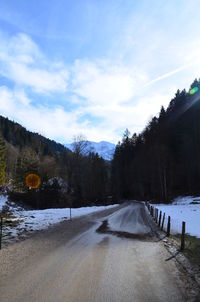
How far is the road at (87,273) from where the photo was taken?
6.20m

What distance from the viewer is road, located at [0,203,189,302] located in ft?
20.3

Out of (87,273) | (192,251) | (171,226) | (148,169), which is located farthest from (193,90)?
(87,273)

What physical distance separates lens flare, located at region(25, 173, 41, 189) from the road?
56.2 meters

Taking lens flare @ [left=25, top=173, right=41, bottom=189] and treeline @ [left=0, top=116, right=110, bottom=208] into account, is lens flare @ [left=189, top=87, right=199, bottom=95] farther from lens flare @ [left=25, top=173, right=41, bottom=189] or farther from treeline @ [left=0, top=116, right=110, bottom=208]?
lens flare @ [left=25, top=173, right=41, bottom=189]

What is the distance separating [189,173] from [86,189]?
99.4 feet

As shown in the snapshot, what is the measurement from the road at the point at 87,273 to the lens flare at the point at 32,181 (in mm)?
56212

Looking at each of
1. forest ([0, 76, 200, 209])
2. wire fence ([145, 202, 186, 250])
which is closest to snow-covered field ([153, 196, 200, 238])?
wire fence ([145, 202, 186, 250])

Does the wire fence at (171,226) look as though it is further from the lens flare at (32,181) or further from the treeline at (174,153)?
the lens flare at (32,181)

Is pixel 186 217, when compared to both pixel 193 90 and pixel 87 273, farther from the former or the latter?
pixel 193 90

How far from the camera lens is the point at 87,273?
7.91 metres

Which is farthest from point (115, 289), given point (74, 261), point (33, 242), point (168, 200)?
point (168, 200)

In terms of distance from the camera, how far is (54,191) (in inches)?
2692

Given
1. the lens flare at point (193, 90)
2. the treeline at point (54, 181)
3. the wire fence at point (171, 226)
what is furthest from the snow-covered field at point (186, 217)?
the treeline at point (54, 181)

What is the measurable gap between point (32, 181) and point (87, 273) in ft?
203
